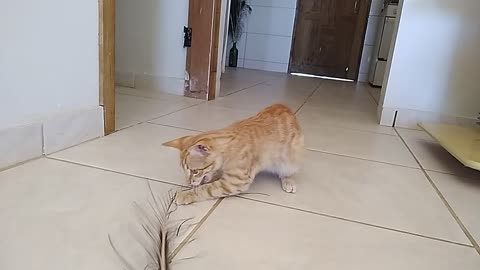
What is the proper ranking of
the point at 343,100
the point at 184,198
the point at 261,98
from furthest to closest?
the point at 343,100
the point at 261,98
the point at 184,198

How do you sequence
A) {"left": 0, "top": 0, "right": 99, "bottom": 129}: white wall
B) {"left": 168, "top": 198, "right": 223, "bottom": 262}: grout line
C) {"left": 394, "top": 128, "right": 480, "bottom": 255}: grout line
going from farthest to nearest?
{"left": 0, "top": 0, "right": 99, "bottom": 129}: white wall
{"left": 394, "top": 128, "right": 480, "bottom": 255}: grout line
{"left": 168, "top": 198, "right": 223, "bottom": 262}: grout line

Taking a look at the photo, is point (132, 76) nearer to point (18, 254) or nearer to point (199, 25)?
point (199, 25)

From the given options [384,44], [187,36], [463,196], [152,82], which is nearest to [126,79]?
[152,82]

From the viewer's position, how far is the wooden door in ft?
12.2

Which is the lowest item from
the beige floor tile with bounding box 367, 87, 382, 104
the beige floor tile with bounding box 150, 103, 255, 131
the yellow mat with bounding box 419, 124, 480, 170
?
the beige floor tile with bounding box 367, 87, 382, 104

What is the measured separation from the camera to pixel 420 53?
1562 mm

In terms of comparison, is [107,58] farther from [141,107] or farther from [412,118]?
[412,118]

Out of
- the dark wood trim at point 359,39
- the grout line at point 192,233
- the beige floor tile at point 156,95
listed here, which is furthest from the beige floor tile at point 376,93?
the grout line at point 192,233

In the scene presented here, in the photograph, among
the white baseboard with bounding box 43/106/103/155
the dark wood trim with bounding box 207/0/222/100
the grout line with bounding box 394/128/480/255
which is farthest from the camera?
the dark wood trim with bounding box 207/0/222/100

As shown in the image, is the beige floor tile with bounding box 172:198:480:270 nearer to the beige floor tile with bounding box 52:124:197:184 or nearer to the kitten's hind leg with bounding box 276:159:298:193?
the kitten's hind leg with bounding box 276:159:298:193

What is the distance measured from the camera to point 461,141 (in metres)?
1.14

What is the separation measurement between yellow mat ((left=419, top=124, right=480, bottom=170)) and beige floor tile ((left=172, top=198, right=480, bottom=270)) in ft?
1.30

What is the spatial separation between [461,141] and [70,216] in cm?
112

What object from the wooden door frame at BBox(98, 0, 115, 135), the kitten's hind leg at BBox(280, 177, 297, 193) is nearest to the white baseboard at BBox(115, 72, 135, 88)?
the wooden door frame at BBox(98, 0, 115, 135)
